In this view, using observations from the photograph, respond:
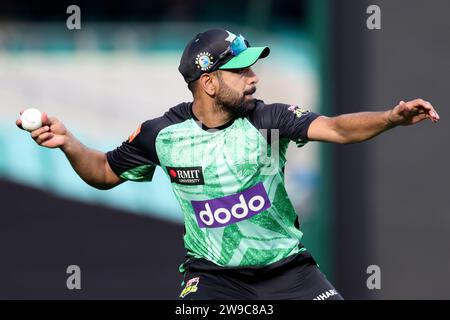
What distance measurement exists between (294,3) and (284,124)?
168 inches

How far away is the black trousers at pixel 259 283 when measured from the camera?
6.88m

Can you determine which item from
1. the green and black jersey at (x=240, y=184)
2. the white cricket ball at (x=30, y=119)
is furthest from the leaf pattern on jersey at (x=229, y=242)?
the white cricket ball at (x=30, y=119)

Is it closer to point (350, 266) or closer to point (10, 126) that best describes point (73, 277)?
point (10, 126)

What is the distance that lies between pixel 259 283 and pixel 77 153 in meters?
1.50

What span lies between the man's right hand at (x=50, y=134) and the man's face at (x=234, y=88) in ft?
3.43

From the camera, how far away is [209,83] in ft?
23.3

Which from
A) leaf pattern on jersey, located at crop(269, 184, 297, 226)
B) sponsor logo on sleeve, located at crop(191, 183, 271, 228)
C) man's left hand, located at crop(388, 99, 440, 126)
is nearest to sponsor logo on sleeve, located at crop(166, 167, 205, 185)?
sponsor logo on sleeve, located at crop(191, 183, 271, 228)

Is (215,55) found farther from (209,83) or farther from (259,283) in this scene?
(259,283)

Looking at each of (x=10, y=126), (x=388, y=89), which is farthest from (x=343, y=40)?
(x=10, y=126)

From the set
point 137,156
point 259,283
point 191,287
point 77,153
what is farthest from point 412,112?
point 77,153

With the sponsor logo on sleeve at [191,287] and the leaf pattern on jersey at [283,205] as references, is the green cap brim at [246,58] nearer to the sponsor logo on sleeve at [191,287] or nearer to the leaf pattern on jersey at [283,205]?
the leaf pattern on jersey at [283,205]
